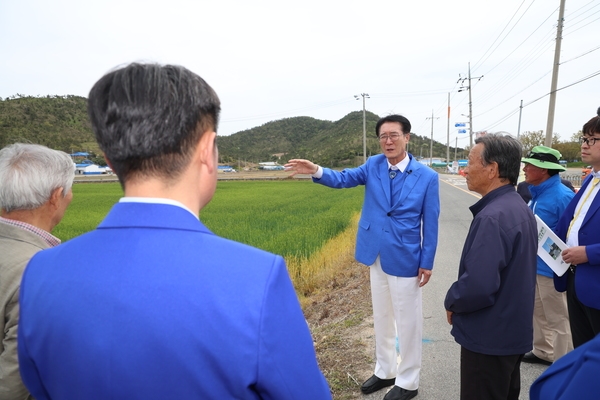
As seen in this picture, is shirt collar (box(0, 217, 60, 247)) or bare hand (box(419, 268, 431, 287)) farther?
bare hand (box(419, 268, 431, 287))

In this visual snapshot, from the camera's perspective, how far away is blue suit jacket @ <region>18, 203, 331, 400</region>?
0.76 meters

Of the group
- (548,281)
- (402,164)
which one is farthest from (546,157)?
(402,164)

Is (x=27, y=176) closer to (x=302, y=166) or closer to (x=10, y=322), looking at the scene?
(x=10, y=322)

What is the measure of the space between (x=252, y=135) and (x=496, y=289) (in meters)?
120

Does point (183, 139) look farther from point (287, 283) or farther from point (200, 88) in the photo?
point (287, 283)

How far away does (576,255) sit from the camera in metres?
2.52

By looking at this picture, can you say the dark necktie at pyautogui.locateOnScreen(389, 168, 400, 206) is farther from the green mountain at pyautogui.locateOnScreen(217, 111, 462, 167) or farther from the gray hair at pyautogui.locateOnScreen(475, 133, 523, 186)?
the green mountain at pyautogui.locateOnScreen(217, 111, 462, 167)

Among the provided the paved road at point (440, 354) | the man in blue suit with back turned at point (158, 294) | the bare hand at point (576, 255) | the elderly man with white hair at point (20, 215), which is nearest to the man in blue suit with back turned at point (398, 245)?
the paved road at point (440, 354)

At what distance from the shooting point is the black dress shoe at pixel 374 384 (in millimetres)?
3043

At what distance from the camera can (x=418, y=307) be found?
9.96 ft

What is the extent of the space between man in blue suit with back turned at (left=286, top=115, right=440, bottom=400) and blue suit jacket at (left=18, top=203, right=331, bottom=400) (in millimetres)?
2309

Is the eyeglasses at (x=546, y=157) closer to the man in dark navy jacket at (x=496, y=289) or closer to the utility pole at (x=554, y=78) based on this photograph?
the man in dark navy jacket at (x=496, y=289)

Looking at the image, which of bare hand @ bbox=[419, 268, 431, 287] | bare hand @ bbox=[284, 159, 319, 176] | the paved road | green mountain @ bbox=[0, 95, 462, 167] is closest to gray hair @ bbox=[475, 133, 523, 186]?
bare hand @ bbox=[419, 268, 431, 287]

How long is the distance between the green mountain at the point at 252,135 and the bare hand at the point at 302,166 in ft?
158
